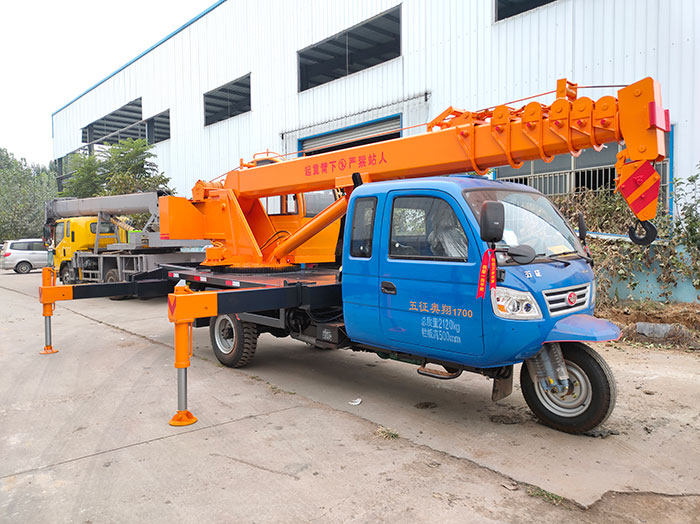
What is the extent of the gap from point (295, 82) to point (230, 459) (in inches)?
605

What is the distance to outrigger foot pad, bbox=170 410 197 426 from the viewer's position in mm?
4641

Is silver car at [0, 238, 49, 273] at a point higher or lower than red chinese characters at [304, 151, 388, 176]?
lower

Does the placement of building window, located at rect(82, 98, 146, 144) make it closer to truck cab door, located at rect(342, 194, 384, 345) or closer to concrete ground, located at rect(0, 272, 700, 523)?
concrete ground, located at rect(0, 272, 700, 523)

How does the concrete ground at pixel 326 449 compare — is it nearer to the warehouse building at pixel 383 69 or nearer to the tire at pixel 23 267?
the warehouse building at pixel 383 69

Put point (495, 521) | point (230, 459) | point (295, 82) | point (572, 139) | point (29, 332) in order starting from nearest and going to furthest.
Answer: point (495, 521), point (230, 459), point (572, 139), point (29, 332), point (295, 82)

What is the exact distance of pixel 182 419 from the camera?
15.4 feet

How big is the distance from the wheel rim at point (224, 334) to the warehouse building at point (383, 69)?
3.05 meters

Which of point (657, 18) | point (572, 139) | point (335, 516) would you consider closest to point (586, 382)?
A: point (572, 139)

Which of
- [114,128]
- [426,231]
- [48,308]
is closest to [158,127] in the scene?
[114,128]

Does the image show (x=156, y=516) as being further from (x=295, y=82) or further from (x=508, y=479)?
(x=295, y=82)

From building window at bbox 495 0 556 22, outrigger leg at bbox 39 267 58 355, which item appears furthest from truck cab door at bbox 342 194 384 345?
building window at bbox 495 0 556 22

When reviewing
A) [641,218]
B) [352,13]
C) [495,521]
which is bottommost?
[495,521]

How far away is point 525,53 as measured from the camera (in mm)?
11438

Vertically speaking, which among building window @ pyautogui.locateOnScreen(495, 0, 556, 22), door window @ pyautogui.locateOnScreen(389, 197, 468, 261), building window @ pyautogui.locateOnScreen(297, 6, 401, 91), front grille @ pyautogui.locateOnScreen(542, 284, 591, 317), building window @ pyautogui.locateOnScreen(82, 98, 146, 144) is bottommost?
front grille @ pyautogui.locateOnScreen(542, 284, 591, 317)
